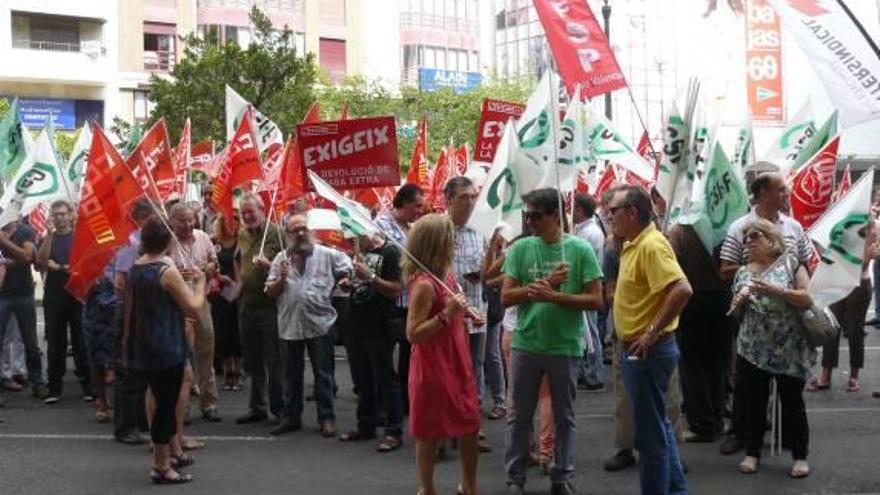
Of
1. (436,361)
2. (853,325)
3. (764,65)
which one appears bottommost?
(853,325)

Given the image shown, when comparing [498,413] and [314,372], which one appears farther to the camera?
[498,413]

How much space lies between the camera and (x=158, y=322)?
7262mm

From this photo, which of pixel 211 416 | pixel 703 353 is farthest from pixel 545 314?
pixel 211 416

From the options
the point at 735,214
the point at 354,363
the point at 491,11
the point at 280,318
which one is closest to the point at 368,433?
the point at 354,363

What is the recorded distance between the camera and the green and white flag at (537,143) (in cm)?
791

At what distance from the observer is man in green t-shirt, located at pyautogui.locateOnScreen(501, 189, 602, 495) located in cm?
676

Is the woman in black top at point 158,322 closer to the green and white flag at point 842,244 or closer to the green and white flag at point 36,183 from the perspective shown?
the green and white flag at point 36,183

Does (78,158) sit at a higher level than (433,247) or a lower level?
higher

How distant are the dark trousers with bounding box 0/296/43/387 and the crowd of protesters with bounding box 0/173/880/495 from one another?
0.03 meters

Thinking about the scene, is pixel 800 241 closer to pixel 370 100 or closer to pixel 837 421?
pixel 837 421

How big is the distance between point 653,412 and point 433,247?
1.50 m

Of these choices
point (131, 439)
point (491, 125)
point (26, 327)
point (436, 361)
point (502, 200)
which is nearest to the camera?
point (436, 361)

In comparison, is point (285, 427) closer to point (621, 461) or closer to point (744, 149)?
point (621, 461)

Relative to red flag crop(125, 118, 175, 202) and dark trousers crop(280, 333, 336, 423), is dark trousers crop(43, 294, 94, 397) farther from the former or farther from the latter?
dark trousers crop(280, 333, 336, 423)
